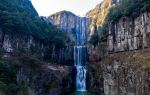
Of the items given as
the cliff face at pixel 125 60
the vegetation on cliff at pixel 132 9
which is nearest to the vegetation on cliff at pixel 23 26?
the cliff face at pixel 125 60

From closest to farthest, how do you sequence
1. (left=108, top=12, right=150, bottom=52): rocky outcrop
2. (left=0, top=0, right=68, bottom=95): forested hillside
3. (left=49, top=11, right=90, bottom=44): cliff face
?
(left=0, top=0, right=68, bottom=95): forested hillside
(left=108, top=12, right=150, bottom=52): rocky outcrop
(left=49, top=11, right=90, bottom=44): cliff face

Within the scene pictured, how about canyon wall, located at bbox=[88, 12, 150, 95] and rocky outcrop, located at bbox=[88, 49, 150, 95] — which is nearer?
rocky outcrop, located at bbox=[88, 49, 150, 95]

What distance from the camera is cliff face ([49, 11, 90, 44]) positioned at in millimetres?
76363

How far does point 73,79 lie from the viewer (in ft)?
168

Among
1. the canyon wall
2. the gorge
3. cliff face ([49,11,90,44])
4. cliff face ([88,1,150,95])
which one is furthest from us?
cliff face ([49,11,90,44])

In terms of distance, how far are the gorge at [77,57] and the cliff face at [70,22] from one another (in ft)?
57.8

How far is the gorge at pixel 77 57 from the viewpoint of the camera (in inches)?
1231

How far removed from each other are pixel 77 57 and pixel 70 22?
24803 mm

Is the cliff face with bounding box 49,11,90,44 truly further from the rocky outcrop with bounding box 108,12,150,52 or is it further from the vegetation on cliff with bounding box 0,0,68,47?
the rocky outcrop with bounding box 108,12,150,52

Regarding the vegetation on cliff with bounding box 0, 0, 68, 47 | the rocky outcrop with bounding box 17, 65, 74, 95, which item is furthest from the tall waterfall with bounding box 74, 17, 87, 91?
the vegetation on cliff with bounding box 0, 0, 68, 47

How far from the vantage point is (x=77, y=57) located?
56625mm

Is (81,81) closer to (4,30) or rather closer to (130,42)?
(130,42)

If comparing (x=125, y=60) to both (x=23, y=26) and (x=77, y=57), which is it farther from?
(x=77, y=57)

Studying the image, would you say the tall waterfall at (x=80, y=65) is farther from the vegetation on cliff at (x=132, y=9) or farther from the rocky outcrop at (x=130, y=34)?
the vegetation on cliff at (x=132, y=9)
